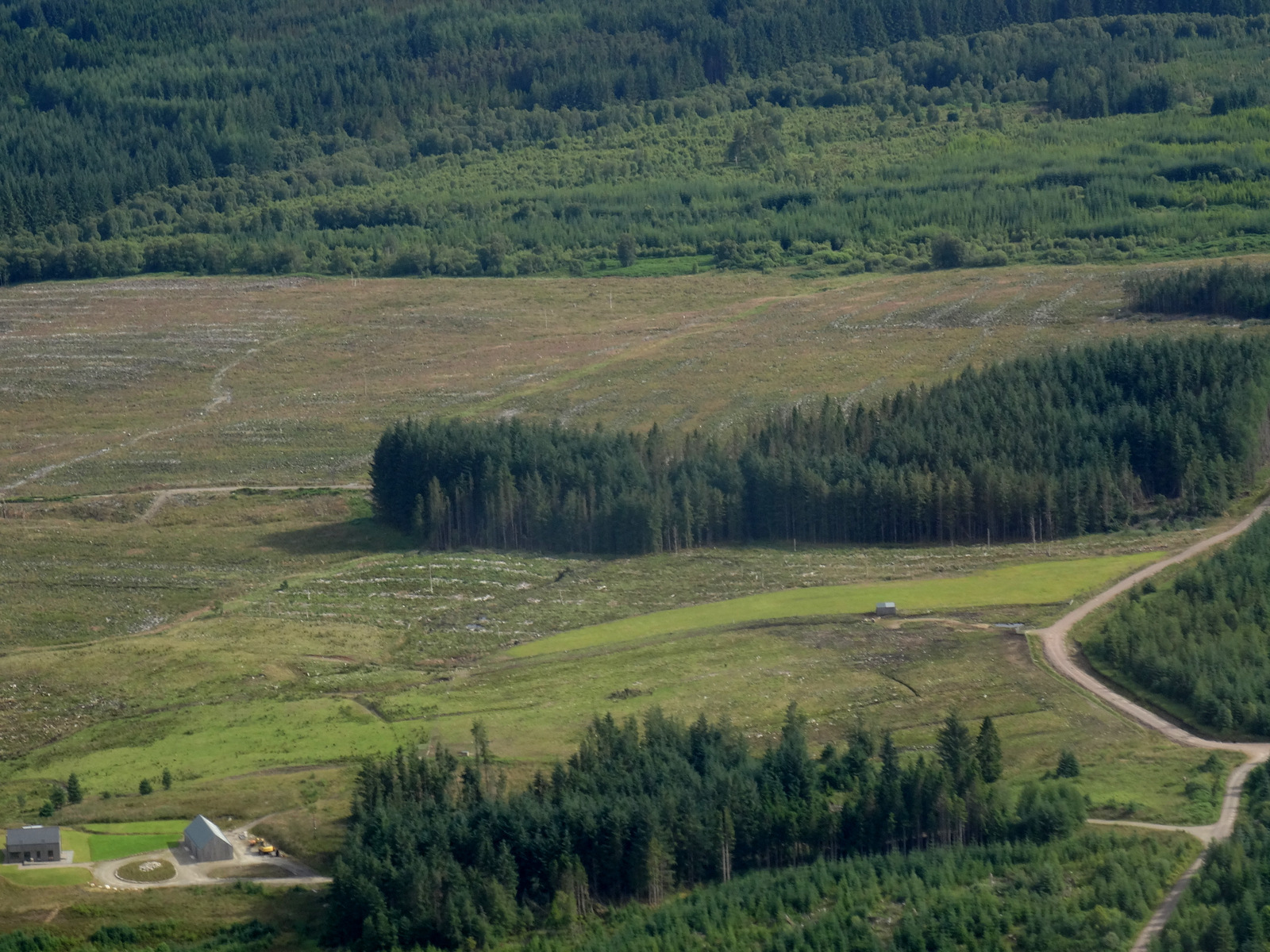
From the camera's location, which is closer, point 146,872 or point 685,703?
point 146,872

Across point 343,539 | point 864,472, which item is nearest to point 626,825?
point 864,472

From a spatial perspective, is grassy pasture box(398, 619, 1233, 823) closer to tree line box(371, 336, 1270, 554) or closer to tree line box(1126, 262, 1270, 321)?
tree line box(371, 336, 1270, 554)

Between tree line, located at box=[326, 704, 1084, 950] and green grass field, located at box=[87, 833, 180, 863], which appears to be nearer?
tree line, located at box=[326, 704, 1084, 950]

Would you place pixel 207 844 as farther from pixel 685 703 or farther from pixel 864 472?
pixel 864 472

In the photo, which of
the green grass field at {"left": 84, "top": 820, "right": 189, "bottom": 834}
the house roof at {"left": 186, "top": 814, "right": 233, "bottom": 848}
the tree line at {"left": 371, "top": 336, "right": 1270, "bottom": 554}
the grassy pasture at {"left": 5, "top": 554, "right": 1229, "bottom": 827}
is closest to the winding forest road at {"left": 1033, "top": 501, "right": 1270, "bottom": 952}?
the grassy pasture at {"left": 5, "top": 554, "right": 1229, "bottom": 827}

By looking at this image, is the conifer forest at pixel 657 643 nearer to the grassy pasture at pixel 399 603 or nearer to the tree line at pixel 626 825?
the tree line at pixel 626 825

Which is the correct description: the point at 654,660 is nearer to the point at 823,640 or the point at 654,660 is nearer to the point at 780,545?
the point at 823,640

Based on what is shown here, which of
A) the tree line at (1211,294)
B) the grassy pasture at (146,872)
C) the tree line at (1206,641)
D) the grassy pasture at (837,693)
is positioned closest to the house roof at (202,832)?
the grassy pasture at (146,872)
